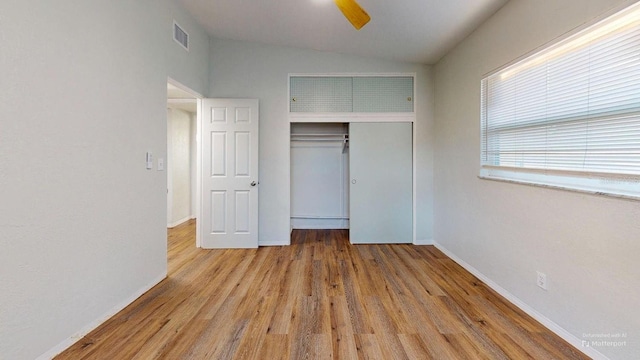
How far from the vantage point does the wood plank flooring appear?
1788 mm

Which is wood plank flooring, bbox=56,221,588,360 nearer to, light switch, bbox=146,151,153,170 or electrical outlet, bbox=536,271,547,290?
electrical outlet, bbox=536,271,547,290

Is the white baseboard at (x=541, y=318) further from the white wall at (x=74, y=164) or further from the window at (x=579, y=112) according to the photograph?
the white wall at (x=74, y=164)

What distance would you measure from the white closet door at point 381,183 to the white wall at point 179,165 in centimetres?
343

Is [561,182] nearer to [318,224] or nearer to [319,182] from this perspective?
[319,182]

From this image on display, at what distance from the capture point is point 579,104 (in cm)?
184

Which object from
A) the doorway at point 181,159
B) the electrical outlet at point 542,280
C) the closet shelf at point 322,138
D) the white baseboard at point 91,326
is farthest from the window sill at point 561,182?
the doorway at point 181,159

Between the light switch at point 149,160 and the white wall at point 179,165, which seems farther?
the white wall at point 179,165

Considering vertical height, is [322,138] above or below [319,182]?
above

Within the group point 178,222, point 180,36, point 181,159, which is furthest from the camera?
point 181,159

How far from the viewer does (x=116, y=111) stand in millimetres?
2232

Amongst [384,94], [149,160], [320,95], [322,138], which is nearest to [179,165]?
[322,138]

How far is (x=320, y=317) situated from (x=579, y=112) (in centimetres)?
228

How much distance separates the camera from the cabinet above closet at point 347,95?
410cm

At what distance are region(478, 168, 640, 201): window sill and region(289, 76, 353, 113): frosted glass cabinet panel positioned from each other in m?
2.08
